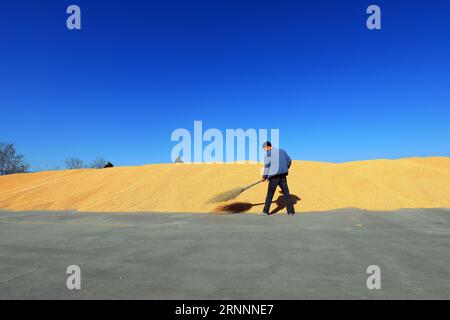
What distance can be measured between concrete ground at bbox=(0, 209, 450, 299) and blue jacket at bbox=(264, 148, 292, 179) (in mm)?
1731

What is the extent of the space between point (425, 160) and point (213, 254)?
1506 cm

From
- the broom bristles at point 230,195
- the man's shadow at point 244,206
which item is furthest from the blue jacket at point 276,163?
the man's shadow at point 244,206

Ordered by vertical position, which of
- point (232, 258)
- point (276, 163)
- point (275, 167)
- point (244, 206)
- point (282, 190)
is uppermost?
point (276, 163)

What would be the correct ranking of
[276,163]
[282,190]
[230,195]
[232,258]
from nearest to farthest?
→ 1. [232,258]
2. [282,190]
3. [276,163]
4. [230,195]

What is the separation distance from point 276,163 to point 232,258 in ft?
16.4

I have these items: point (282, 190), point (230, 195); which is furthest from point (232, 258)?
point (230, 195)

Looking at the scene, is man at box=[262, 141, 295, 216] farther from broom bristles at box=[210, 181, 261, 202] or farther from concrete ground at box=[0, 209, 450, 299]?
concrete ground at box=[0, 209, 450, 299]

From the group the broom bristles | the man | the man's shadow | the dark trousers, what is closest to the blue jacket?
the man

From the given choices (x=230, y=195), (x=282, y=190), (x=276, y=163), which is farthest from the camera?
(x=230, y=195)

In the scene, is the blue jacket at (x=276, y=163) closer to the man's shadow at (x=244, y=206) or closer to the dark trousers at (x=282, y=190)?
the dark trousers at (x=282, y=190)

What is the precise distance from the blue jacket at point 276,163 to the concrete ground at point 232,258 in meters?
1.73

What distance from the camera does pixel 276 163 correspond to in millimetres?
8844

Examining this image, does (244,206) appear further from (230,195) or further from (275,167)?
(275,167)

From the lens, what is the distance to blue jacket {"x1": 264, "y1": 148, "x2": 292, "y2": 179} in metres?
8.84
